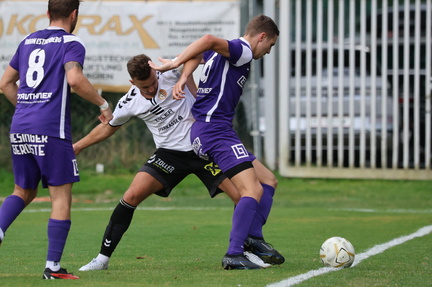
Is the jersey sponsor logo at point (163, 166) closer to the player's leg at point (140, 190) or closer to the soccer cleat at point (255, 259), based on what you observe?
the player's leg at point (140, 190)

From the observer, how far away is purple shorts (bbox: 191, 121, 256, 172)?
716 centimetres

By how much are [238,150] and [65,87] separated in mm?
1529

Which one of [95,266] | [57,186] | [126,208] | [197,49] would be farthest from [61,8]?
[95,266]

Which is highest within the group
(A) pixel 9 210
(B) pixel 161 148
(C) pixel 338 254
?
(B) pixel 161 148

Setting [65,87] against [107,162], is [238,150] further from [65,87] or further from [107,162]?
[107,162]

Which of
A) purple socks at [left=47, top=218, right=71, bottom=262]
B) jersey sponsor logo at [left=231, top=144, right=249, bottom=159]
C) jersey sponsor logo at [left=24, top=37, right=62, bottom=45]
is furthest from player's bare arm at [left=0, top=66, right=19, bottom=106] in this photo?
jersey sponsor logo at [left=231, top=144, right=249, bottom=159]

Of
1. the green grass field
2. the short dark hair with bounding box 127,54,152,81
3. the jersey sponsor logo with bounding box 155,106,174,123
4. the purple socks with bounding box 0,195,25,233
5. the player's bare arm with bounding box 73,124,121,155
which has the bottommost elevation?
the green grass field

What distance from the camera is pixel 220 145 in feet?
23.7

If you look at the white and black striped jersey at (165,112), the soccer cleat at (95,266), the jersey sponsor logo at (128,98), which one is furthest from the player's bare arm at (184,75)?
the soccer cleat at (95,266)

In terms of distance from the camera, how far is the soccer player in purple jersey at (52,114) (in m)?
6.40

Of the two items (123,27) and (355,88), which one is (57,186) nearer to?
(355,88)

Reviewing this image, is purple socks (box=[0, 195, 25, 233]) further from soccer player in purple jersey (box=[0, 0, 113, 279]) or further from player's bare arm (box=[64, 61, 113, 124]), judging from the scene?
player's bare arm (box=[64, 61, 113, 124])

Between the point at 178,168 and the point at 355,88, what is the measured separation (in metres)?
10.3

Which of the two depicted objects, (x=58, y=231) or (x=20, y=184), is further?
(x=20, y=184)
